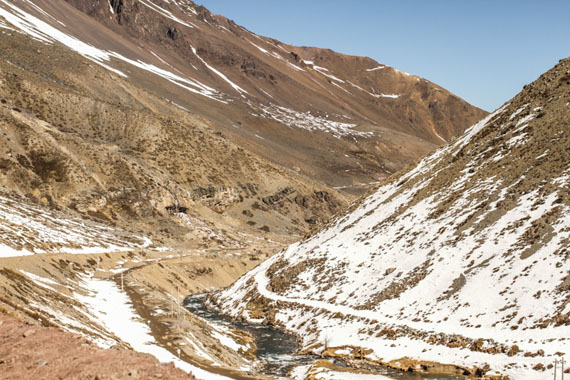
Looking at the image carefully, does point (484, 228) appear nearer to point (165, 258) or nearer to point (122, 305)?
point (122, 305)

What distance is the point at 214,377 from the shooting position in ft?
67.5

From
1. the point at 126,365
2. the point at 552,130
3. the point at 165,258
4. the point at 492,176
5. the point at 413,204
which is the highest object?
the point at 552,130

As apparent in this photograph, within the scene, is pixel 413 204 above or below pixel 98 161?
above

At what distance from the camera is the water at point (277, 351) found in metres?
26.5

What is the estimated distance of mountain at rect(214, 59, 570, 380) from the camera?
25.7 m

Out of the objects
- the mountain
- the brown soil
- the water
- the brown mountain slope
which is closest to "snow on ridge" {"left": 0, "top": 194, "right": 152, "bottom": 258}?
the brown mountain slope

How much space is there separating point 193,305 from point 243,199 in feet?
240

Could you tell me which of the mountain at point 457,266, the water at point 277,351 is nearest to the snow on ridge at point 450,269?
the mountain at point 457,266

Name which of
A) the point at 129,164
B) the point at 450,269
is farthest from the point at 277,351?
the point at 129,164

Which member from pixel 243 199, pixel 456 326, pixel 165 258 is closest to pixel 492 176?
pixel 456 326

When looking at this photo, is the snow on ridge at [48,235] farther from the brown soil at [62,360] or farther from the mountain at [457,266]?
the brown soil at [62,360]

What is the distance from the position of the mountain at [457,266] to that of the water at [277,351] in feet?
2.56

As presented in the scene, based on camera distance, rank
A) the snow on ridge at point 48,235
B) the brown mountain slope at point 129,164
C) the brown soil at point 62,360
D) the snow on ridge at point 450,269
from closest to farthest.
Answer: the brown soil at point 62,360
the snow on ridge at point 450,269
the snow on ridge at point 48,235
the brown mountain slope at point 129,164

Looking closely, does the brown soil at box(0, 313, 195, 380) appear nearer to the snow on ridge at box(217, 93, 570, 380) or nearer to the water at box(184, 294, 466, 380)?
the water at box(184, 294, 466, 380)
